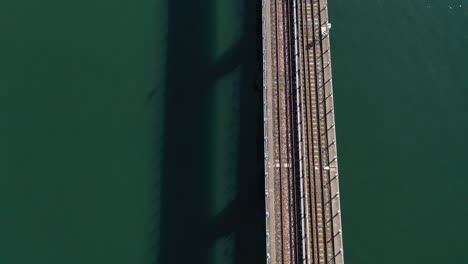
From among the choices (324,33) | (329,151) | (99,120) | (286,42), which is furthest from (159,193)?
(324,33)

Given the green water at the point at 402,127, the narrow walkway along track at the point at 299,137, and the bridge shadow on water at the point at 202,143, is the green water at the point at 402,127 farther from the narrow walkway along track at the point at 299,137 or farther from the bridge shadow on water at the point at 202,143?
the bridge shadow on water at the point at 202,143

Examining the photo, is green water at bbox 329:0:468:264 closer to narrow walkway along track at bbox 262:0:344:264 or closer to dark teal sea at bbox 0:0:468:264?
dark teal sea at bbox 0:0:468:264

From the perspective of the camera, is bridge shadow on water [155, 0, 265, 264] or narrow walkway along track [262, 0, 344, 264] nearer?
narrow walkway along track [262, 0, 344, 264]

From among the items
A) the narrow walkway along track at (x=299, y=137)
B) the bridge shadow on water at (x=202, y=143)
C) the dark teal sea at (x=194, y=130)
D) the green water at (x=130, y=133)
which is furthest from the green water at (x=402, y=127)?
the green water at (x=130, y=133)

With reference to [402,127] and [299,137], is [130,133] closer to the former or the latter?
[299,137]

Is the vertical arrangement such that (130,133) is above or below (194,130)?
below

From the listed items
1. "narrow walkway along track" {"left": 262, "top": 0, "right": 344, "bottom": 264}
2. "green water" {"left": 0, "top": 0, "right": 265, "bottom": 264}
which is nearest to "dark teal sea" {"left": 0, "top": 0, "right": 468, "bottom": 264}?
"green water" {"left": 0, "top": 0, "right": 265, "bottom": 264}

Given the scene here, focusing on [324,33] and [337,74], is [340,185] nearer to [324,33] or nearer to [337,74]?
[337,74]

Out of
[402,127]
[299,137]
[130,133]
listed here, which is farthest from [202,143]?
[402,127]
